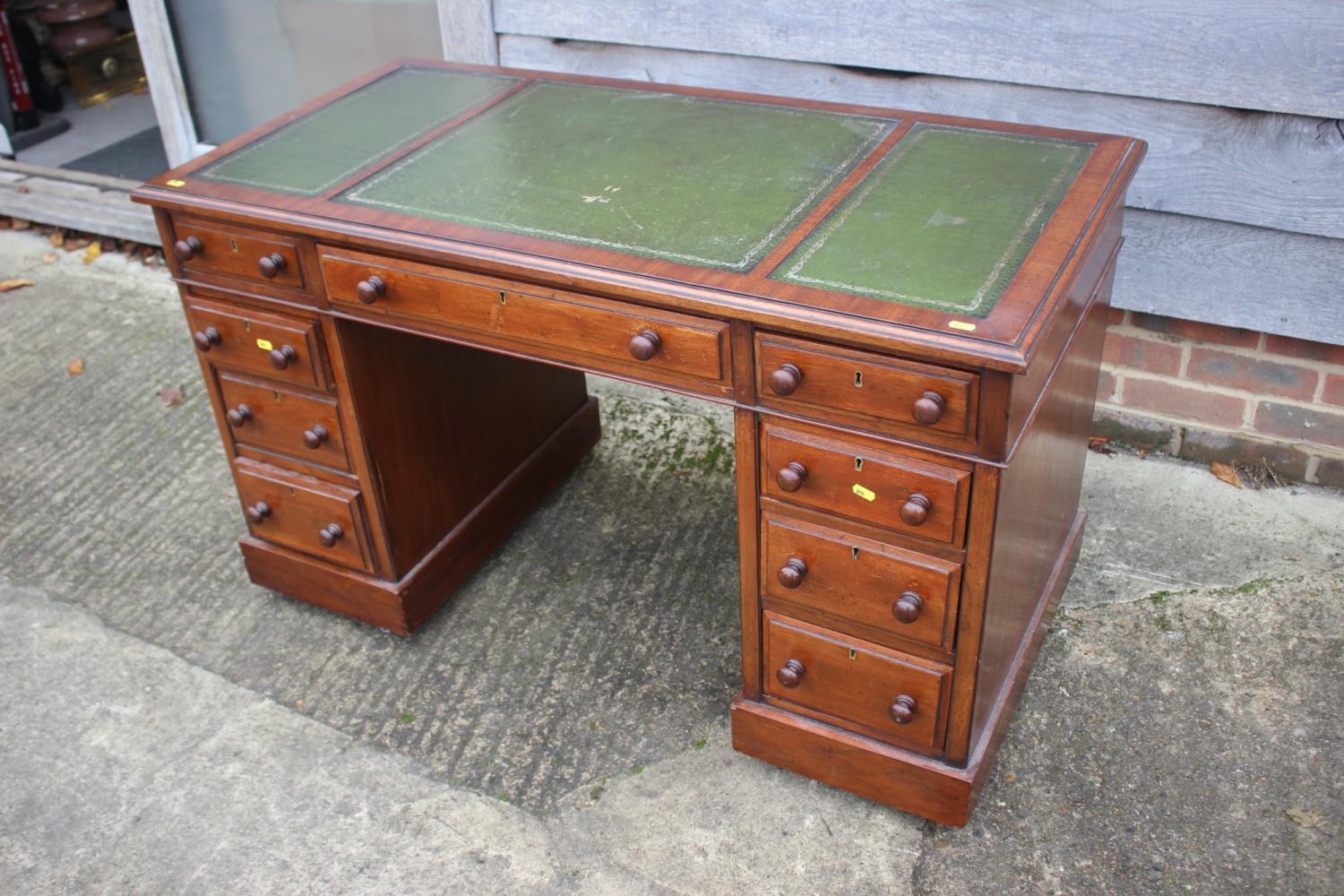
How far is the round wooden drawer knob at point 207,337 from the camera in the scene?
232cm

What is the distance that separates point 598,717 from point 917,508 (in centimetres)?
90

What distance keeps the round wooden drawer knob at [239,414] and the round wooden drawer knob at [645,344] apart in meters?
1.00

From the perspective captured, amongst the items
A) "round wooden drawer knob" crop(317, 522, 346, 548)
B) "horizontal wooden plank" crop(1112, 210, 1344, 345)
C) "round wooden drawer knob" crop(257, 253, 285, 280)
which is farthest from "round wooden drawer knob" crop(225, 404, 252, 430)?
"horizontal wooden plank" crop(1112, 210, 1344, 345)

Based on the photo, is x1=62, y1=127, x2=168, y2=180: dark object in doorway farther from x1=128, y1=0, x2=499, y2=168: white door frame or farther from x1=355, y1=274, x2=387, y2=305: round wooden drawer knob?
x1=355, y1=274, x2=387, y2=305: round wooden drawer knob

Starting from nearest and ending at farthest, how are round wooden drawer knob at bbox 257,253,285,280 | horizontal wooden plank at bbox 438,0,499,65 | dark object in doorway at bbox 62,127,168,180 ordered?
round wooden drawer knob at bbox 257,253,285,280 < horizontal wooden plank at bbox 438,0,499,65 < dark object in doorway at bbox 62,127,168,180

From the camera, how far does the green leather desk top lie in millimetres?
1749

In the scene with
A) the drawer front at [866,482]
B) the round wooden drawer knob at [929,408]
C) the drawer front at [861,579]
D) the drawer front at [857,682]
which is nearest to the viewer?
the round wooden drawer knob at [929,408]

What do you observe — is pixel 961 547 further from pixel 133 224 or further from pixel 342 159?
pixel 133 224

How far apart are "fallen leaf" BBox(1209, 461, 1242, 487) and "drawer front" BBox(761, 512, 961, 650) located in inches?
51.3

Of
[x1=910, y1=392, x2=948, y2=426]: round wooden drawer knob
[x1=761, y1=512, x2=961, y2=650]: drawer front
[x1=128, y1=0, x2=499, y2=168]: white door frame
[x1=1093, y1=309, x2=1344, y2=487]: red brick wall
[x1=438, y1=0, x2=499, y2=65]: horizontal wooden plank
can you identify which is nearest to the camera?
[x1=910, y1=392, x2=948, y2=426]: round wooden drawer knob

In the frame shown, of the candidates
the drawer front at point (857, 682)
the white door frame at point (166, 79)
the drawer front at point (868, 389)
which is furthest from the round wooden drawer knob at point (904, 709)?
the white door frame at point (166, 79)

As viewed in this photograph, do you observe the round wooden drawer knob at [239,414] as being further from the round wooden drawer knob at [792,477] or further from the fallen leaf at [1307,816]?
the fallen leaf at [1307,816]

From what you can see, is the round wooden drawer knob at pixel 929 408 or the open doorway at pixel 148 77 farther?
the open doorway at pixel 148 77

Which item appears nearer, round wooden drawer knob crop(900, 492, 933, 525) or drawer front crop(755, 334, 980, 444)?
drawer front crop(755, 334, 980, 444)
